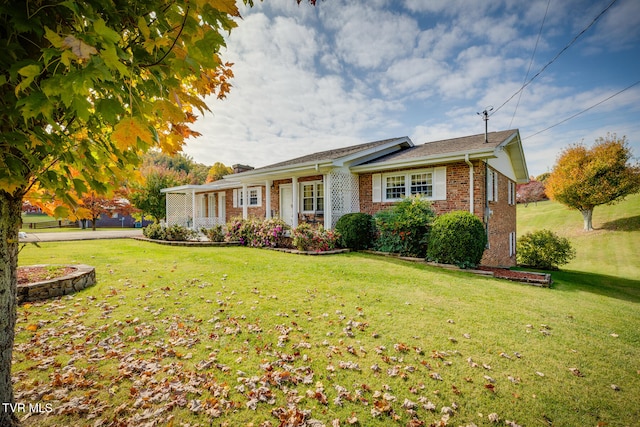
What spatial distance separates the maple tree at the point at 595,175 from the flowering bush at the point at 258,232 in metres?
27.8

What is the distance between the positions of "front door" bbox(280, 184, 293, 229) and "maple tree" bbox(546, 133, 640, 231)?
85.6 feet

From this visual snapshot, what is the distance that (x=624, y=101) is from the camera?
37.0ft

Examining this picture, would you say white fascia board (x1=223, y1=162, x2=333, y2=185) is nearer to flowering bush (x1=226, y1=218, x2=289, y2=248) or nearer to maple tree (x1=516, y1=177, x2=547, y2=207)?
flowering bush (x1=226, y1=218, x2=289, y2=248)

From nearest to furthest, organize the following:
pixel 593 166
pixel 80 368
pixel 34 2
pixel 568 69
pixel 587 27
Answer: pixel 34 2 → pixel 80 368 → pixel 587 27 → pixel 568 69 → pixel 593 166

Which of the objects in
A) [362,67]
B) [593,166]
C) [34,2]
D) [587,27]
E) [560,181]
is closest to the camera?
[34,2]

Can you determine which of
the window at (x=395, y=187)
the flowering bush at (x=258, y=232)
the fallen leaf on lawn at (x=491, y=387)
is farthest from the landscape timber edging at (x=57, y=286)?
the window at (x=395, y=187)

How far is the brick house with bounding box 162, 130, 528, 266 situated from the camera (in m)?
10.5

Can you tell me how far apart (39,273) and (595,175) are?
35842 mm

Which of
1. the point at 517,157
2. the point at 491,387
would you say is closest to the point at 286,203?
the point at 517,157

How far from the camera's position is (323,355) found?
140 inches

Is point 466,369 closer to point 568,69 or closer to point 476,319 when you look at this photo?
point 476,319

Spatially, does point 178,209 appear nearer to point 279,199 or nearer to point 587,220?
point 279,199

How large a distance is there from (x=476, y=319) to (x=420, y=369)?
2160 millimetres

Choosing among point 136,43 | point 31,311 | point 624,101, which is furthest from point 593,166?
point 31,311
